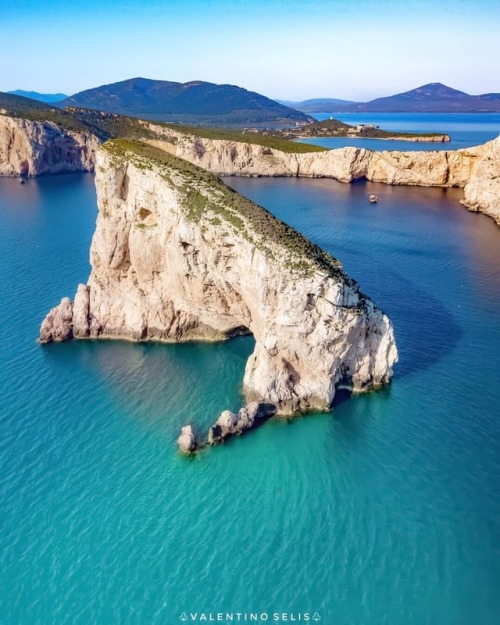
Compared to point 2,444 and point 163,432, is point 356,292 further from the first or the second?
point 2,444

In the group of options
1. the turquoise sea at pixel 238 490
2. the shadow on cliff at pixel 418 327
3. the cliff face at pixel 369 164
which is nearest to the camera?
the turquoise sea at pixel 238 490

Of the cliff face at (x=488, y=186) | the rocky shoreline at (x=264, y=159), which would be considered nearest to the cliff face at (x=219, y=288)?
the cliff face at (x=488, y=186)

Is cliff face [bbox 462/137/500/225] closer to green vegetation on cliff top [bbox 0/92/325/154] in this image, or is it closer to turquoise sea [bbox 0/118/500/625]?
turquoise sea [bbox 0/118/500/625]

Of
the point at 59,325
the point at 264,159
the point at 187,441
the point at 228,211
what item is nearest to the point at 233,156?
the point at 264,159

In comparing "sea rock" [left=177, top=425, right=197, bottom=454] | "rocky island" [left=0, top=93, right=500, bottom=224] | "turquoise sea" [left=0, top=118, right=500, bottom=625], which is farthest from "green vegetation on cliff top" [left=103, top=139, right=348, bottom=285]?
"rocky island" [left=0, top=93, right=500, bottom=224]

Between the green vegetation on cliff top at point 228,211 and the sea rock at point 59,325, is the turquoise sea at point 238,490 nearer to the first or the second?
the sea rock at point 59,325

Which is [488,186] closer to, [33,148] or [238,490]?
[238,490]

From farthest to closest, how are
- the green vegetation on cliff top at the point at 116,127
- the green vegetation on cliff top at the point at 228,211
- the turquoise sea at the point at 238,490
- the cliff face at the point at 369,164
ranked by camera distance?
the green vegetation on cliff top at the point at 116,127
the cliff face at the point at 369,164
the green vegetation on cliff top at the point at 228,211
the turquoise sea at the point at 238,490
